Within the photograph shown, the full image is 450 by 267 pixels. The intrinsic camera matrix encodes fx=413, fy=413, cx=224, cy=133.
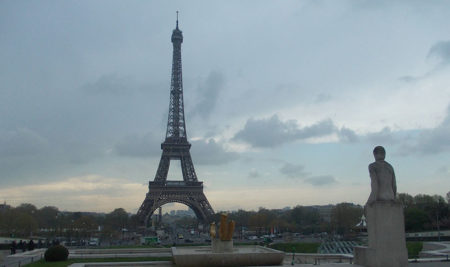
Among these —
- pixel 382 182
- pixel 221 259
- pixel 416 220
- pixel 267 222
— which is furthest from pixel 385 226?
pixel 267 222

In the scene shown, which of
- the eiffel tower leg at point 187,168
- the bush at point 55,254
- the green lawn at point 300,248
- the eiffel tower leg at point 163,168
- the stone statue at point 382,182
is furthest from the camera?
the eiffel tower leg at point 187,168

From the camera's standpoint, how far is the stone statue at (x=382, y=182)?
12.1m

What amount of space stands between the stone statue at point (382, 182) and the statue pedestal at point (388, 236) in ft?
0.78

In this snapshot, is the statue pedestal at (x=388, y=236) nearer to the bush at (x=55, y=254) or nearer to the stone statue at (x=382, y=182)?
the stone statue at (x=382, y=182)

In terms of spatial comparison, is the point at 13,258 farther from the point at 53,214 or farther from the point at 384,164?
the point at 53,214

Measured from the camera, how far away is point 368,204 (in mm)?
12289

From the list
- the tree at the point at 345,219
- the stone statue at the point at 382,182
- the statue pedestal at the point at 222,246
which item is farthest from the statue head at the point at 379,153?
the tree at the point at 345,219

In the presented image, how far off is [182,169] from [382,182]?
279 ft

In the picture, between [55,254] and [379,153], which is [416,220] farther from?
[379,153]

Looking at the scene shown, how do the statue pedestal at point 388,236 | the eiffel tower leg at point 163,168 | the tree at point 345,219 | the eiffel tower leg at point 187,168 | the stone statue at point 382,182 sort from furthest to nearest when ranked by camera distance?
the eiffel tower leg at point 187,168 → the eiffel tower leg at point 163,168 → the tree at point 345,219 → the stone statue at point 382,182 → the statue pedestal at point 388,236

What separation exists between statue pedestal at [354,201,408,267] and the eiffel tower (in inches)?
3117

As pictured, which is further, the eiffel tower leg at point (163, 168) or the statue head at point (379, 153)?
the eiffel tower leg at point (163, 168)

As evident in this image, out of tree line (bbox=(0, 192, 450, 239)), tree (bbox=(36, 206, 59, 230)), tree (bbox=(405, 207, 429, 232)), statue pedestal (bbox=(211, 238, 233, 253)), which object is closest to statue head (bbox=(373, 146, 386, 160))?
statue pedestal (bbox=(211, 238, 233, 253))

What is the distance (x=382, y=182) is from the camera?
12.1 metres
